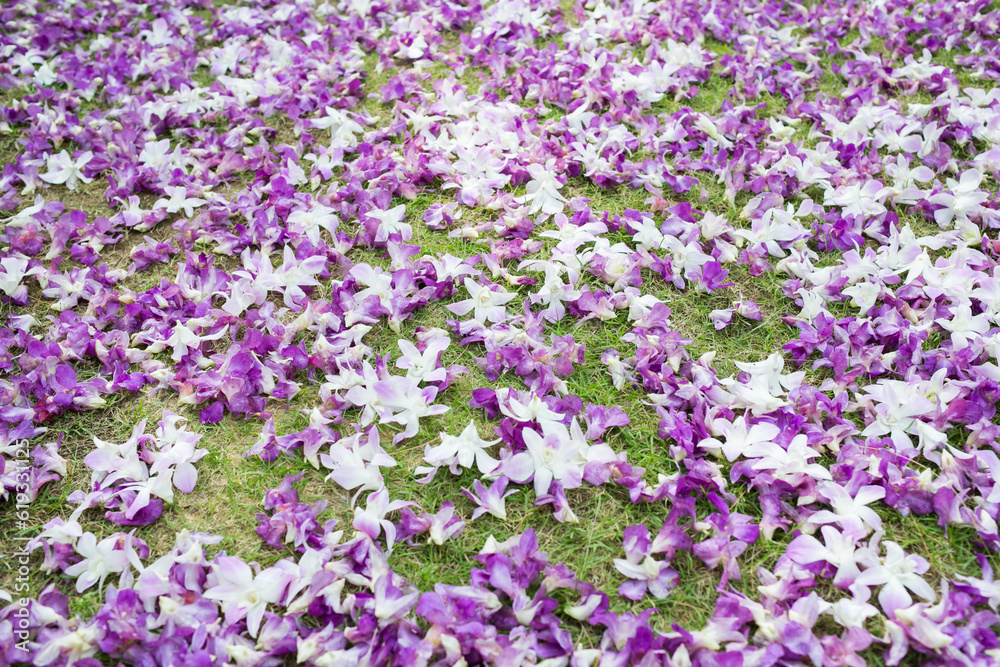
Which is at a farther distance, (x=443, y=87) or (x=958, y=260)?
(x=443, y=87)

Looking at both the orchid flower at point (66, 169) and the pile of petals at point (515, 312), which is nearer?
the pile of petals at point (515, 312)

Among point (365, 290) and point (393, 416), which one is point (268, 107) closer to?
point (365, 290)

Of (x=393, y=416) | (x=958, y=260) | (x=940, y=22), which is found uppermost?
(x=940, y=22)

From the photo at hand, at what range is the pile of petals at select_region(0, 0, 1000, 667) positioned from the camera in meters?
1.66

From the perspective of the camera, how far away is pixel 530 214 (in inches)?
108

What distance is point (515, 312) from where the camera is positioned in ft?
7.95

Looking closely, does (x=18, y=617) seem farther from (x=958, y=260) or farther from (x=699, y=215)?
(x=958, y=260)

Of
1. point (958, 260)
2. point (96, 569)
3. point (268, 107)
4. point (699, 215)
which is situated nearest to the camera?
point (96, 569)

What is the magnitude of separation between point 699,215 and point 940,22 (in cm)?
219

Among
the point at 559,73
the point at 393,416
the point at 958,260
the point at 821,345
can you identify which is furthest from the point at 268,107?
the point at 958,260

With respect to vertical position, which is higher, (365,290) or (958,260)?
(958,260)

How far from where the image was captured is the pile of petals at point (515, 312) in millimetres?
1664

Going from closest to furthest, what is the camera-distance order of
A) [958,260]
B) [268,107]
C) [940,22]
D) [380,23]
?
[958,260], [268,107], [940,22], [380,23]

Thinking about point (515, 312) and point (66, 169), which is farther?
point (66, 169)
